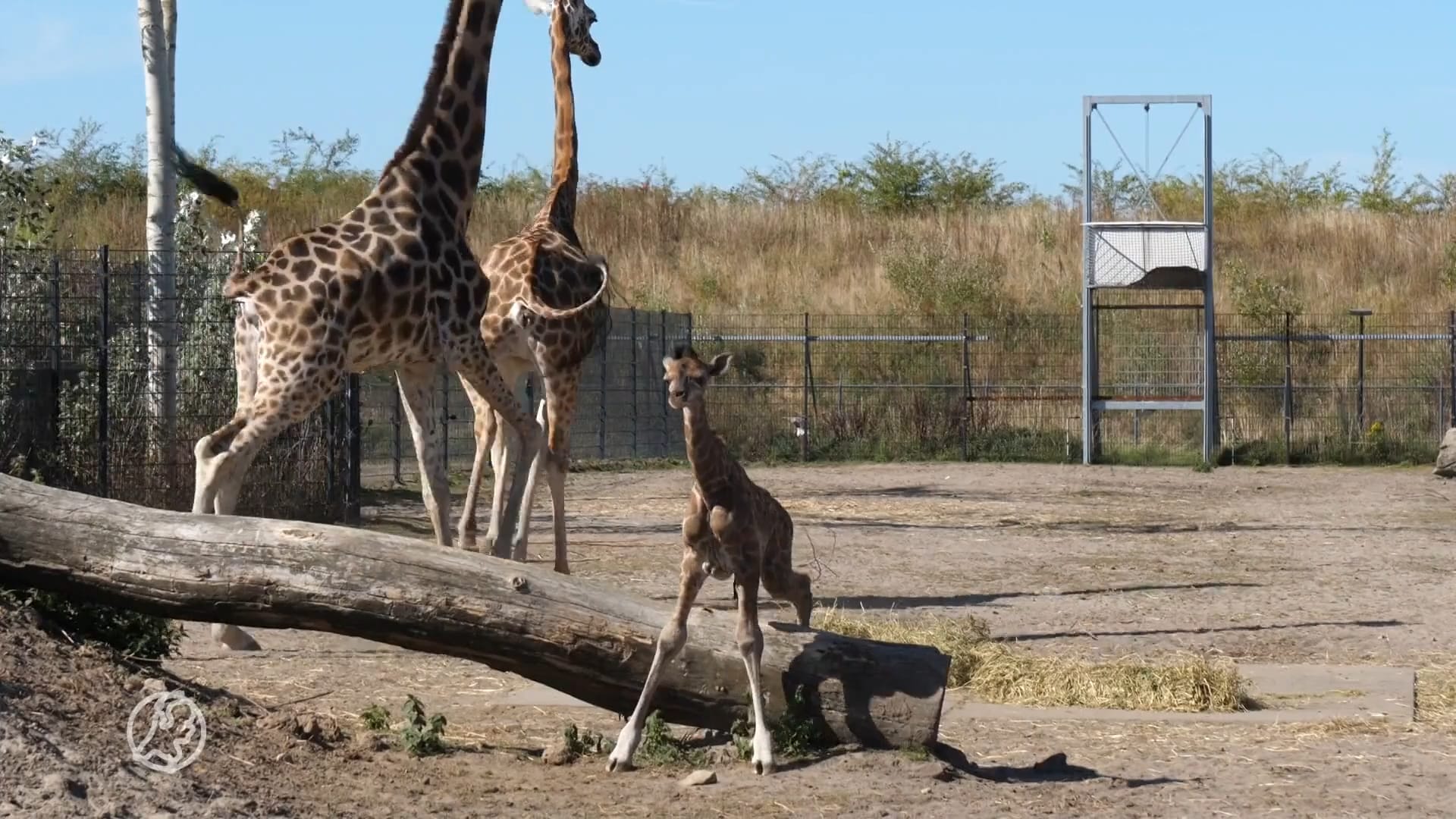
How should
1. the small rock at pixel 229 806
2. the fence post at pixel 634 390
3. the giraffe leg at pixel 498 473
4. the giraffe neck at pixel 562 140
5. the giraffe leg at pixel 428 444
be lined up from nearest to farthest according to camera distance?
the small rock at pixel 229 806
the giraffe leg at pixel 428 444
the giraffe leg at pixel 498 473
the giraffe neck at pixel 562 140
the fence post at pixel 634 390

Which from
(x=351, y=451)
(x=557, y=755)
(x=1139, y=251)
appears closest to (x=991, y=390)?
(x=1139, y=251)

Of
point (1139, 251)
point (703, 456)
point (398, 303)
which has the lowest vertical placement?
point (703, 456)

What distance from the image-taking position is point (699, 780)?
673 cm

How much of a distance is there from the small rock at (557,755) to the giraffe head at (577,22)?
749cm

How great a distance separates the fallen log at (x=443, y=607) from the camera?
7027 millimetres

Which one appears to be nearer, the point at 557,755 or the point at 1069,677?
the point at 557,755

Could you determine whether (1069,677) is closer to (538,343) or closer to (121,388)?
(538,343)

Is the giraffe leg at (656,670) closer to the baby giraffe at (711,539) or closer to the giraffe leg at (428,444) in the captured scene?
the baby giraffe at (711,539)

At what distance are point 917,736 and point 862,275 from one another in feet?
100

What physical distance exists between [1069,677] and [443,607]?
3650 millimetres

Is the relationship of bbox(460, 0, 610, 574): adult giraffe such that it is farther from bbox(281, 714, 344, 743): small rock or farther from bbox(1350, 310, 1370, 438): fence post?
bbox(1350, 310, 1370, 438): fence post

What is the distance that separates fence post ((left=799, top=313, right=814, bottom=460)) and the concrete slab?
17.7 meters

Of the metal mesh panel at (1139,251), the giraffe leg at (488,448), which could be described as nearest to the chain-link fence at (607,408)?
the metal mesh panel at (1139,251)

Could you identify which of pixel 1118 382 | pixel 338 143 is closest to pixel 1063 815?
pixel 1118 382
